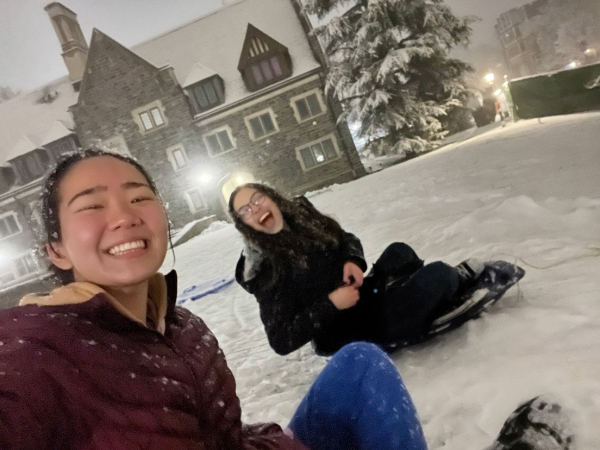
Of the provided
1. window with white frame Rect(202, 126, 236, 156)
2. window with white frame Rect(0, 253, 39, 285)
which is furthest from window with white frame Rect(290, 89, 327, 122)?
window with white frame Rect(0, 253, 39, 285)

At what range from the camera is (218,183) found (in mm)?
17594

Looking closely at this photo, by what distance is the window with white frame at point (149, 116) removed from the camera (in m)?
18.0

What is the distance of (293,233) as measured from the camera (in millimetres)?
2473

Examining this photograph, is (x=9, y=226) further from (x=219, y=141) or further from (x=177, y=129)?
(x=219, y=141)

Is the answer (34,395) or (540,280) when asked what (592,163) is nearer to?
(540,280)

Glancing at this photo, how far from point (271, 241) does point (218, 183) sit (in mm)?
15757

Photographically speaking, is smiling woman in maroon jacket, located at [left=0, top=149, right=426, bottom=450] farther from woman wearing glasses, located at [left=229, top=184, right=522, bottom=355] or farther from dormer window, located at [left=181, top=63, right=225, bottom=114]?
dormer window, located at [left=181, top=63, right=225, bottom=114]

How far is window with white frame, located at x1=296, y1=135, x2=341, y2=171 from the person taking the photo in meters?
17.5

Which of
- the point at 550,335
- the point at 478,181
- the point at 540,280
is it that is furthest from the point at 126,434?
the point at 478,181

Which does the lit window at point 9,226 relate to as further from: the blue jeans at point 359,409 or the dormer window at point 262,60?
the blue jeans at point 359,409

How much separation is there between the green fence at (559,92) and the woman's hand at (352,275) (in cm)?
1025

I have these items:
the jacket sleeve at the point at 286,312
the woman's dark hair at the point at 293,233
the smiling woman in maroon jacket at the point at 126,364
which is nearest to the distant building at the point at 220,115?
the woman's dark hair at the point at 293,233

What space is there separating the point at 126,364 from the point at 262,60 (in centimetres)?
1858

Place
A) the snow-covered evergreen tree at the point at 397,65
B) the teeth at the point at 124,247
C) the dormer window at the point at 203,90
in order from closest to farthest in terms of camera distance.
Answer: the teeth at the point at 124,247, the snow-covered evergreen tree at the point at 397,65, the dormer window at the point at 203,90
